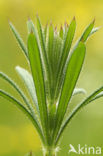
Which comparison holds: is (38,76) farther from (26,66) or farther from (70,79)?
(26,66)

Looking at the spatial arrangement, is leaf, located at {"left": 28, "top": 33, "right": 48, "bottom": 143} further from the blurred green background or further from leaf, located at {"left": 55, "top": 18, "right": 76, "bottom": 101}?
the blurred green background

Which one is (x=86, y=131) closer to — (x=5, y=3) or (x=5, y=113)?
(x=5, y=113)

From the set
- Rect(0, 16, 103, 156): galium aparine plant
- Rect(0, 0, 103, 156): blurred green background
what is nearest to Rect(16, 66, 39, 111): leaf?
Rect(0, 16, 103, 156): galium aparine plant

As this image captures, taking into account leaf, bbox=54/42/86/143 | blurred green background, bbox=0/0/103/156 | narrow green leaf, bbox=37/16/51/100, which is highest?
blurred green background, bbox=0/0/103/156

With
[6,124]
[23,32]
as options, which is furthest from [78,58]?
[23,32]

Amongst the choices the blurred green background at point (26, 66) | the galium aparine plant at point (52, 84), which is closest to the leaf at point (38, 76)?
the galium aparine plant at point (52, 84)

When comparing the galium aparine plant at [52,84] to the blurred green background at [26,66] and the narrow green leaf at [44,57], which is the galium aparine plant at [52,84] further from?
the blurred green background at [26,66]
